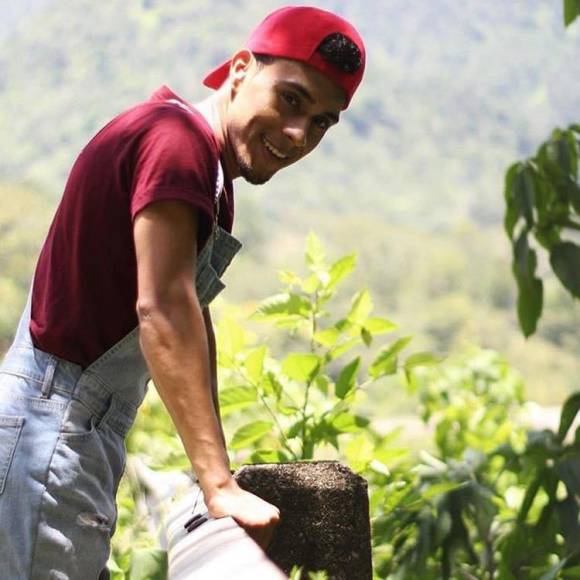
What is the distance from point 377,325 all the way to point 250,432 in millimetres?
289

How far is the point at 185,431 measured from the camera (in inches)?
61.4

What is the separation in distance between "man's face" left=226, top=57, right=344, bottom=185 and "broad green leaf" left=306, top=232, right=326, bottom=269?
26.9 inches

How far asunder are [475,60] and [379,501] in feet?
306

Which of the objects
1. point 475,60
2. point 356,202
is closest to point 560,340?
point 356,202

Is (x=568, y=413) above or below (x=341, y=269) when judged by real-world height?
below

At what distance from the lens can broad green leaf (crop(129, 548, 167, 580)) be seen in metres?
1.92

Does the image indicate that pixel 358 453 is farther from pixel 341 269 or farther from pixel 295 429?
pixel 341 269

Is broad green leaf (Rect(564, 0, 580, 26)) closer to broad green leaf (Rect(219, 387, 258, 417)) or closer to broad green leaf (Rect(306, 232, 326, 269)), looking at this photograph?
broad green leaf (Rect(306, 232, 326, 269))

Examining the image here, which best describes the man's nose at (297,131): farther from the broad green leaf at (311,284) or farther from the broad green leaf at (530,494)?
the broad green leaf at (530,494)

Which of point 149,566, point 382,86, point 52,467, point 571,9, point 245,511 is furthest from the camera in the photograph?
point 382,86

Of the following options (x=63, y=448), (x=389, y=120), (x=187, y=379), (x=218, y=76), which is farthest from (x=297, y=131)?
(x=389, y=120)

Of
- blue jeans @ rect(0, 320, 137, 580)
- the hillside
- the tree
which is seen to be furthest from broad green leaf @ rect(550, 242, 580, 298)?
the hillside

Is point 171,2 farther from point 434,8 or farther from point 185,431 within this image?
point 185,431

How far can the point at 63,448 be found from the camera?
1699 mm
